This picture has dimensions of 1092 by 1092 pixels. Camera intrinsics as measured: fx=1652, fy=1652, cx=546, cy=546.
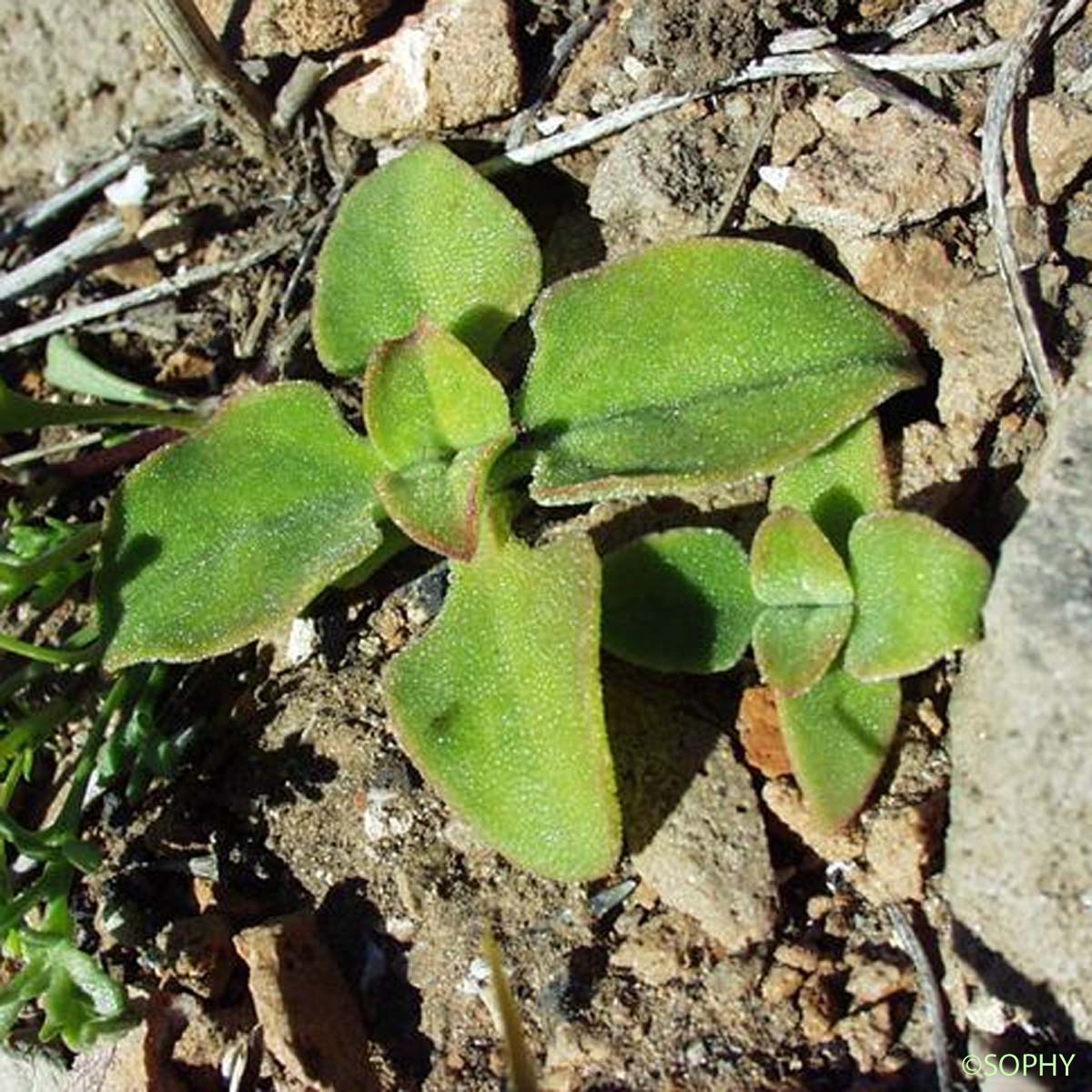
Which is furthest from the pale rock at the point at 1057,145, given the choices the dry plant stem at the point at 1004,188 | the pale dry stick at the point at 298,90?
the pale dry stick at the point at 298,90

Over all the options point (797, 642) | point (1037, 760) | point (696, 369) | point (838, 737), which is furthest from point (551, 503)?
point (1037, 760)

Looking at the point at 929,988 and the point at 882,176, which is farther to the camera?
the point at 882,176

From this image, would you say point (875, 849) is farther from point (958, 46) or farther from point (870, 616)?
point (958, 46)

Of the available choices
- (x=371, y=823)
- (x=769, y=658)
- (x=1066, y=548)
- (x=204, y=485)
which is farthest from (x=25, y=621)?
(x=1066, y=548)

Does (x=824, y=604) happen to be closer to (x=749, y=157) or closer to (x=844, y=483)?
(x=844, y=483)

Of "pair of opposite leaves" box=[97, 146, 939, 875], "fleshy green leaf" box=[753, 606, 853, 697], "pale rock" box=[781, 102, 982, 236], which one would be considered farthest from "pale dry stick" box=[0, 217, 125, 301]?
"fleshy green leaf" box=[753, 606, 853, 697]

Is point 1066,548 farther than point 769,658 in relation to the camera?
No

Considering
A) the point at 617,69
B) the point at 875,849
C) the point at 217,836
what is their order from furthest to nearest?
the point at 617,69, the point at 217,836, the point at 875,849
